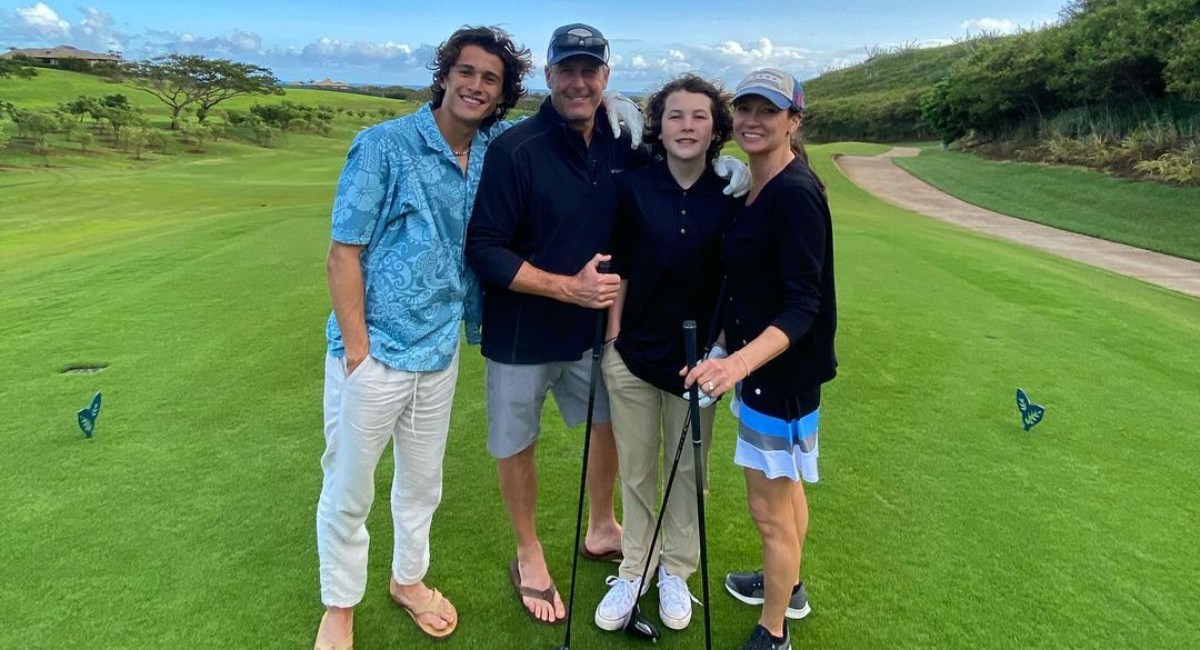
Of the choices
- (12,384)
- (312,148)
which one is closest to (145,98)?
(312,148)

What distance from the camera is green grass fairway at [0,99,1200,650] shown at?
2.69 m

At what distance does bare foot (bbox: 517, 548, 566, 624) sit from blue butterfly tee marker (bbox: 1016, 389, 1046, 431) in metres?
2.88

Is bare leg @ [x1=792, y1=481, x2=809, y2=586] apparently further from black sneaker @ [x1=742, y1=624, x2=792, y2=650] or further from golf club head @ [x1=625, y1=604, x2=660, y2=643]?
golf club head @ [x1=625, y1=604, x2=660, y2=643]

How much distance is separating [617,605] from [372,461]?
3.59 ft

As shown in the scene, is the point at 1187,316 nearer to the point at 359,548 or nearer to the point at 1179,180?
the point at 359,548

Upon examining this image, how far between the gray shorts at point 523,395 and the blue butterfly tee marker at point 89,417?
234 cm

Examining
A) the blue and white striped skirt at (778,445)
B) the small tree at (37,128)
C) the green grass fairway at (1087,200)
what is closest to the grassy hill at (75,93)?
the small tree at (37,128)

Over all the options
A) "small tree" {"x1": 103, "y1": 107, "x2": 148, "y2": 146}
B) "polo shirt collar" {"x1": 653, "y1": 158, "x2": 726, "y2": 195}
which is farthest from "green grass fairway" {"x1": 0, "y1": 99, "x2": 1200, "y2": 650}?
"small tree" {"x1": 103, "y1": 107, "x2": 148, "y2": 146}

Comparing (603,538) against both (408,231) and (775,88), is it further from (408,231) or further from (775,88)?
(775,88)

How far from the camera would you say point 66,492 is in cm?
339

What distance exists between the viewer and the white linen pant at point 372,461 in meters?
2.50

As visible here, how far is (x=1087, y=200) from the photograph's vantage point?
1800 centimetres

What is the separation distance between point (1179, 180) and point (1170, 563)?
18173mm

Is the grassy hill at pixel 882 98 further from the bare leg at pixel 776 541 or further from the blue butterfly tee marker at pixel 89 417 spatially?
the bare leg at pixel 776 541
